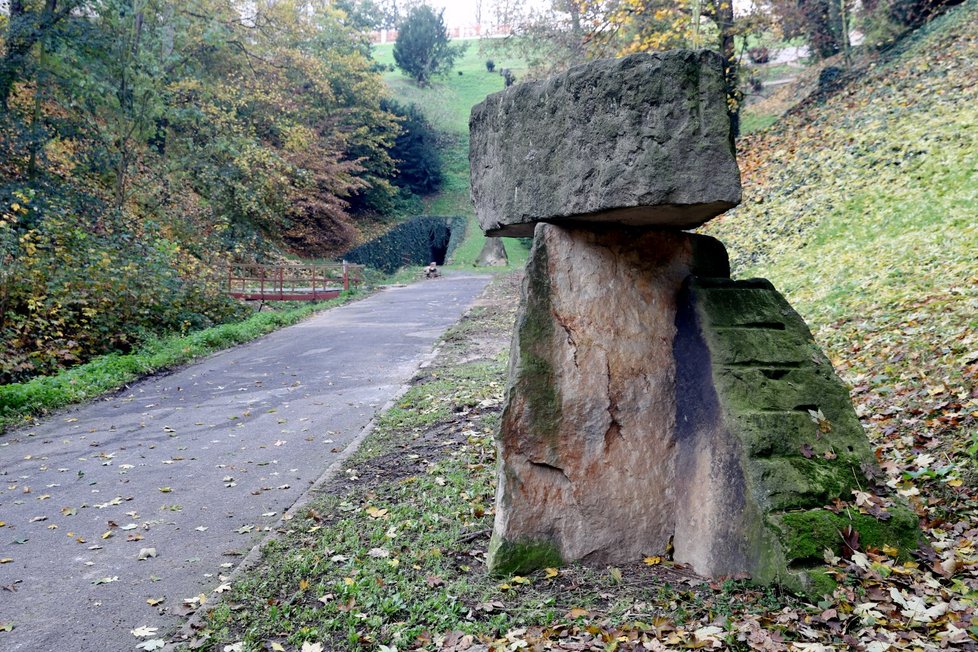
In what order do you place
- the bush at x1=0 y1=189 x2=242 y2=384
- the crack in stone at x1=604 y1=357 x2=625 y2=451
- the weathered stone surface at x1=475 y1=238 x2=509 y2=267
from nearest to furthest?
the crack in stone at x1=604 y1=357 x2=625 y2=451 < the bush at x1=0 y1=189 x2=242 y2=384 < the weathered stone surface at x1=475 y1=238 x2=509 y2=267

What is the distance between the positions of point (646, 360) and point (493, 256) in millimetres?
30303

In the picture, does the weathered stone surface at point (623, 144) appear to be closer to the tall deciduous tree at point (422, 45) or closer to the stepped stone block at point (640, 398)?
the stepped stone block at point (640, 398)

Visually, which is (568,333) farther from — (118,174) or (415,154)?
(415,154)

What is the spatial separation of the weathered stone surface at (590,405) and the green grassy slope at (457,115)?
30113mm

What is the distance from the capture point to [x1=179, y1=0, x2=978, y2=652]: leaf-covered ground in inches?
138

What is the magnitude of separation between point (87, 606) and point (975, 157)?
41.9 ft

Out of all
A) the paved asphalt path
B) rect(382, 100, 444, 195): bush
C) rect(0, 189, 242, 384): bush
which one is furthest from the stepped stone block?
rect(382, 100, 444, 195): bush

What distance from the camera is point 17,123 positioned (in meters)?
14.2

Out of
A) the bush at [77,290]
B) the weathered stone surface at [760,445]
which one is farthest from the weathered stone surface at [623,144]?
the bush at [77,290]

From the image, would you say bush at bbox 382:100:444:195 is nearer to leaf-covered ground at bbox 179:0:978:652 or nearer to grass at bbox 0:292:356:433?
grass at bbox 0:292:356:433

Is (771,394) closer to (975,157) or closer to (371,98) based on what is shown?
(975,157)

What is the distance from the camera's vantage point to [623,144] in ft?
13.1

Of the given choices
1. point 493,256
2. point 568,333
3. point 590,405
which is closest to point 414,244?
point 493,256

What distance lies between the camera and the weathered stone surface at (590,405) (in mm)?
4355
